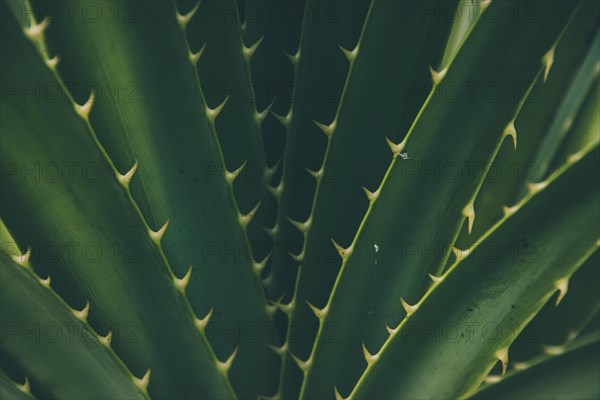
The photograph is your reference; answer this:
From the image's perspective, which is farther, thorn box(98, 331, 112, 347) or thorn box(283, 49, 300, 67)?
thorn box(283, 49, 300, 67)

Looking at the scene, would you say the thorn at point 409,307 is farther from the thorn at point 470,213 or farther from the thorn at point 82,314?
the thorn at point 82,314

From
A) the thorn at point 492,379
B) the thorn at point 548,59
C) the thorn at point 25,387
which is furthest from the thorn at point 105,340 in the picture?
the thorn at point 548,59

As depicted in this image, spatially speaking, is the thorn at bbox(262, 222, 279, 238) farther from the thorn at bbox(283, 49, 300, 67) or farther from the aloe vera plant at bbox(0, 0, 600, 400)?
the thorn at bbox(283, 49, 300, 67)

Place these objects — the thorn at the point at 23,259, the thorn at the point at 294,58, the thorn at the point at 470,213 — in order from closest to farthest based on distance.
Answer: the thorn at the point at 23,259, the thorn at the point at 470,213, the thorn at the point at 294,58

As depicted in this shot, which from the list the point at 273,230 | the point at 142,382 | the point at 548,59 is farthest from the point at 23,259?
the point at 548,59

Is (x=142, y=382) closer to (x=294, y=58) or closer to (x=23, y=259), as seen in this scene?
(x=23, y=259)

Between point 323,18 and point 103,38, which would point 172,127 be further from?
point 323,18

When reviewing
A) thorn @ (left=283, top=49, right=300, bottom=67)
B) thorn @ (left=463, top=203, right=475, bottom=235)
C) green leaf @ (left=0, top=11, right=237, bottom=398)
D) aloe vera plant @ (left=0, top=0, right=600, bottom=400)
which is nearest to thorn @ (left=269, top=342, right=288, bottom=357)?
aloe vera plant @ (left=0, top=0, right=600, bottom=400)

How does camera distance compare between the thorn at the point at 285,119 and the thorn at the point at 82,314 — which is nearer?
the thorn at the point at 82,314

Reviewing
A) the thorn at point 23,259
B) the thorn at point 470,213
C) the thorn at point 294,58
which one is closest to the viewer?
the thorn at point 23,259

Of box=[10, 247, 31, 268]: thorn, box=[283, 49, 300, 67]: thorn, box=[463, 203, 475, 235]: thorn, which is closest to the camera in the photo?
box=[10, 247, 31, 268]: thorn
